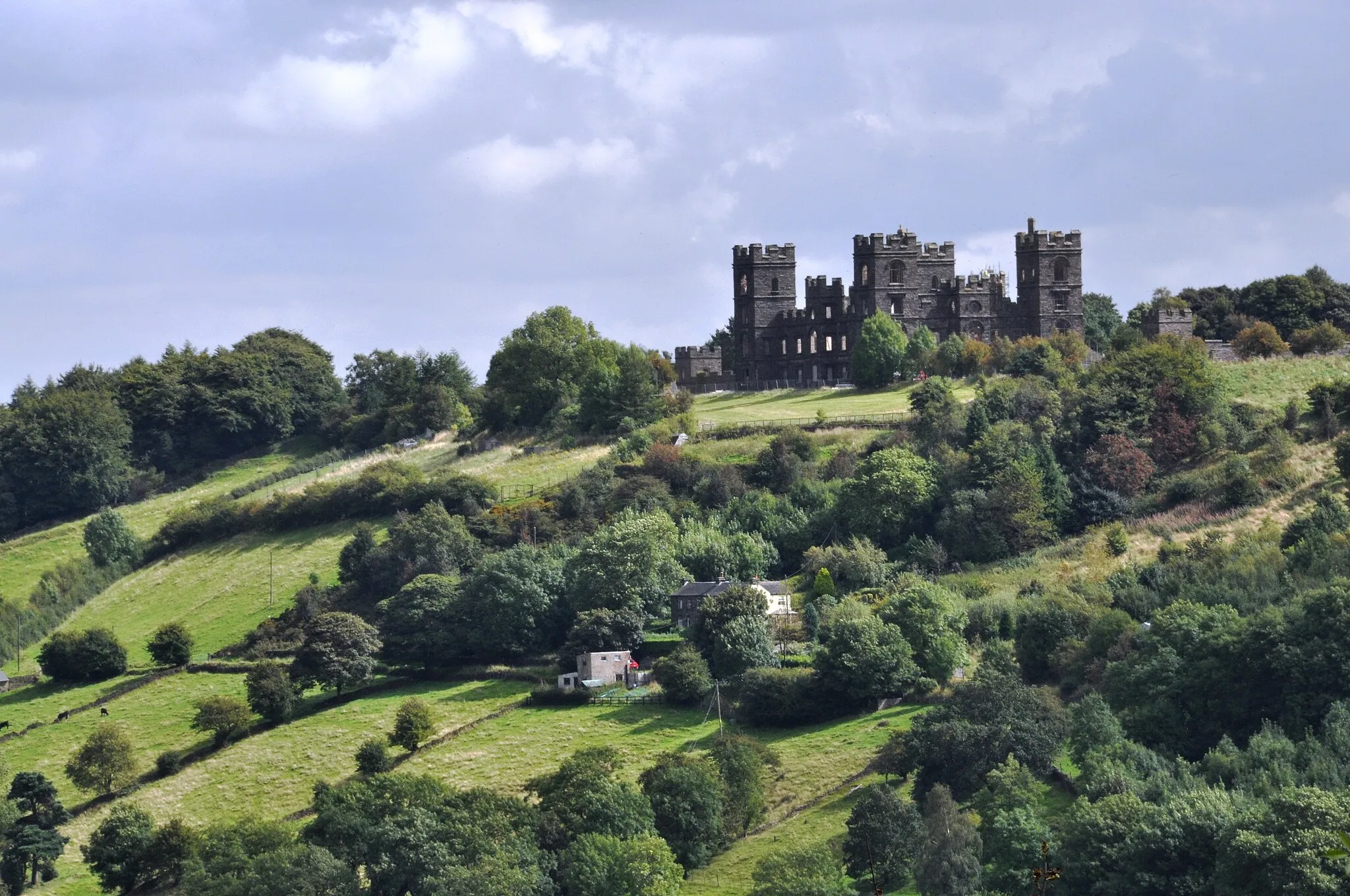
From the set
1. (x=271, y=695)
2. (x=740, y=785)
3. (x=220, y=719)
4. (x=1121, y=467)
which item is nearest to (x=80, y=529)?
(x=271, y=695)

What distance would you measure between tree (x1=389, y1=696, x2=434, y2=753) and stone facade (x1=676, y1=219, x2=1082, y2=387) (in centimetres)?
3954

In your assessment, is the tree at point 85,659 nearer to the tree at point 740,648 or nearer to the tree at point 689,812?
the tree at point 740,648

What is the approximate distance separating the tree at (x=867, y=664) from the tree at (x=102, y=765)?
21157 mm

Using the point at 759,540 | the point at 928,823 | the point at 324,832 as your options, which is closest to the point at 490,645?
the point at 759,540

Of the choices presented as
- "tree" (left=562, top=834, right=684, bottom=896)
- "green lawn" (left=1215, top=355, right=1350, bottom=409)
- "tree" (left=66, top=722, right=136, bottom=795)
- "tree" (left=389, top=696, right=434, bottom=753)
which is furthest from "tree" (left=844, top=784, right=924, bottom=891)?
"green lawn" (left=1215, top=355, right=1350, bottom=409)

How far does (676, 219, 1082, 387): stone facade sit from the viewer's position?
102250mm

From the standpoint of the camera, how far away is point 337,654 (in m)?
73.7

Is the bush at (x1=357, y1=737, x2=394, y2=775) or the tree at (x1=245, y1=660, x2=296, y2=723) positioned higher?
the tree at (x1=245, y1=660, x2=296, y2=723)

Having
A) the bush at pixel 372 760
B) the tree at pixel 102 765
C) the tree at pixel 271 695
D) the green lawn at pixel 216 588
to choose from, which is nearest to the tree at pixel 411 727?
the bush at pixel 372 760

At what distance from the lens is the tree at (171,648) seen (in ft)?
260

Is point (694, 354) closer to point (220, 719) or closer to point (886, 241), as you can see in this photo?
point (886, 241)

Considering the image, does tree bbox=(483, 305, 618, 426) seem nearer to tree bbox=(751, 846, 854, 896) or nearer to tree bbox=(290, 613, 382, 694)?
tree bbox=(290, 613, 382, 694)

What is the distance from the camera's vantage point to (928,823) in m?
54.2

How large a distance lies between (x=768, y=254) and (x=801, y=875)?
5902cm
